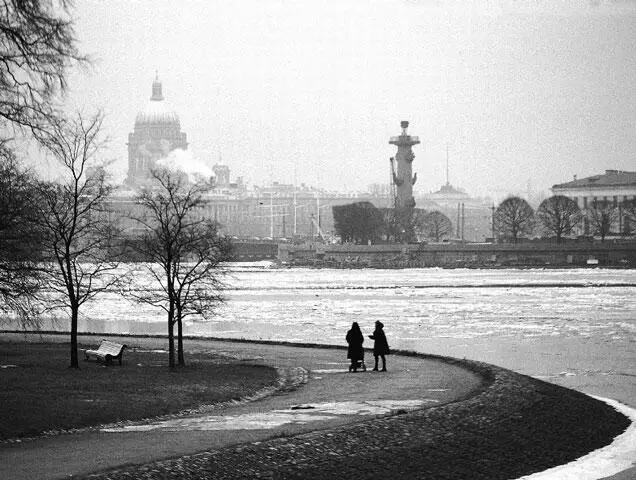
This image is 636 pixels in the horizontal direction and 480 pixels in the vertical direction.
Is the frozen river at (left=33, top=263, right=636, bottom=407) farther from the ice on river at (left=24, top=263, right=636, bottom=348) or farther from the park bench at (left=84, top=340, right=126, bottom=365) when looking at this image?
the park bench at (left=84, top=340, right=126, bottom=365)

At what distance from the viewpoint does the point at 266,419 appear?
2242 cm

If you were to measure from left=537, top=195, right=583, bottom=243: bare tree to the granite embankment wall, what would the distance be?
12845 mm

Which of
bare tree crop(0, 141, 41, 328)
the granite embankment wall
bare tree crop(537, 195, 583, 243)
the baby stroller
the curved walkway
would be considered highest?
bare tree crop(537, 195, 583, 243)

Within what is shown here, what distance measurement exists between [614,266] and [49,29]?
5666 inches

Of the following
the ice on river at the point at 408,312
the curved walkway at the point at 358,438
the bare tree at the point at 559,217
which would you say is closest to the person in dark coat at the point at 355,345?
the curved walkway at the point at 358,438

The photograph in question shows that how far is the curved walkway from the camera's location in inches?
708

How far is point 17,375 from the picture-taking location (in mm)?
30531

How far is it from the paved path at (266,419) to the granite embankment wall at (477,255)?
12918 centimetres

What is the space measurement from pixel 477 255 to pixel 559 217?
15.4 meters

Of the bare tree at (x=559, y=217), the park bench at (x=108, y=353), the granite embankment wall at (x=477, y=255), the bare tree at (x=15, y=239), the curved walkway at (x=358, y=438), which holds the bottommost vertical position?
the curved walkway at (x=358, y=438)

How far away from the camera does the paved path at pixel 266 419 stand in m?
18.0

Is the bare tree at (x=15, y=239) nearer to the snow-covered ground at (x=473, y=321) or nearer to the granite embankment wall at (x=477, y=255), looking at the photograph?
the snow-covered ground at (x=473, y=321)

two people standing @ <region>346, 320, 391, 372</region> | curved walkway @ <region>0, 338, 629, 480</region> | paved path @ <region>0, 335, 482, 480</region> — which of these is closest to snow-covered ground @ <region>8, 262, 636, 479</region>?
curved walkway @ <region>0, 338, 629, 480</region>

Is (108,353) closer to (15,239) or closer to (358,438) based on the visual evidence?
(15,239)
